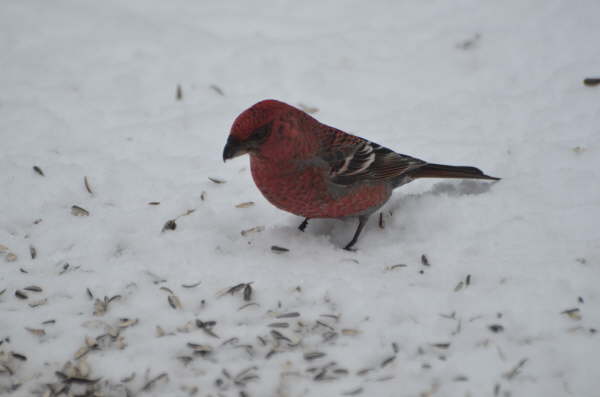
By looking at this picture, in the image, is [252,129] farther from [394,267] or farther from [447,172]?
[447,172]

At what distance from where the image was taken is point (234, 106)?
5812 millimetres

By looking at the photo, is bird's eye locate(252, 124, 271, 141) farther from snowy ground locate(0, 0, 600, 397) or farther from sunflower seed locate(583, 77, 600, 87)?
sunflower seed locate(583, 77, 600, 87)

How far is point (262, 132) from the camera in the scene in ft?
13.2

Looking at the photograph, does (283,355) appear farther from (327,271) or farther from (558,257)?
(558,257)

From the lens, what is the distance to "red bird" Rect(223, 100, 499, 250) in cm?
402

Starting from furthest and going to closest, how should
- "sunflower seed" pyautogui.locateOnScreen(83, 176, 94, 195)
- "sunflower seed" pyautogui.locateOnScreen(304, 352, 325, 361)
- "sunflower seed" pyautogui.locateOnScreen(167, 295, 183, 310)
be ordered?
"sunflower seed" pyautogui.locateOnScreen(83, 176, 94, 195), "sunflower seed" pyautogui.locateOnScreen(167, 295, 183, 310), "sunflower seed" pyautogui.locateOnScreen(304, 352, 325, 361)

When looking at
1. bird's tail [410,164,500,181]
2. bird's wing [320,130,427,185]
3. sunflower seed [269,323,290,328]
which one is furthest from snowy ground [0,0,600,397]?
bird's wing [320,130,427,185]

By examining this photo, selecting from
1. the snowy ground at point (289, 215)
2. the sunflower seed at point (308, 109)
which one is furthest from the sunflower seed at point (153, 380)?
the sunflower seed at point (308, 109)

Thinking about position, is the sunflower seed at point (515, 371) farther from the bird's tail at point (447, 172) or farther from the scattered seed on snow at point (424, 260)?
the bird's tail at point (447, 172)

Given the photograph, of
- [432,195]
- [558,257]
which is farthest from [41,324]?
[558,257]

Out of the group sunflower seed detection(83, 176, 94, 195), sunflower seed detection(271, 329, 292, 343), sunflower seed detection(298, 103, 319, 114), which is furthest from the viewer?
sunflower seed detection(298, 103, 319, 114)

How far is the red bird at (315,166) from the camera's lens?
4.02m

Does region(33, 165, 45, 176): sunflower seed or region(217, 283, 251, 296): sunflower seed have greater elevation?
region(33, 165, 45, 176): sunflower seed

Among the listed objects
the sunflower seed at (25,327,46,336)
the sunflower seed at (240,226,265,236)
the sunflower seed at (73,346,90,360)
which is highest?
the sunflower seed at (240,226,265,236)
